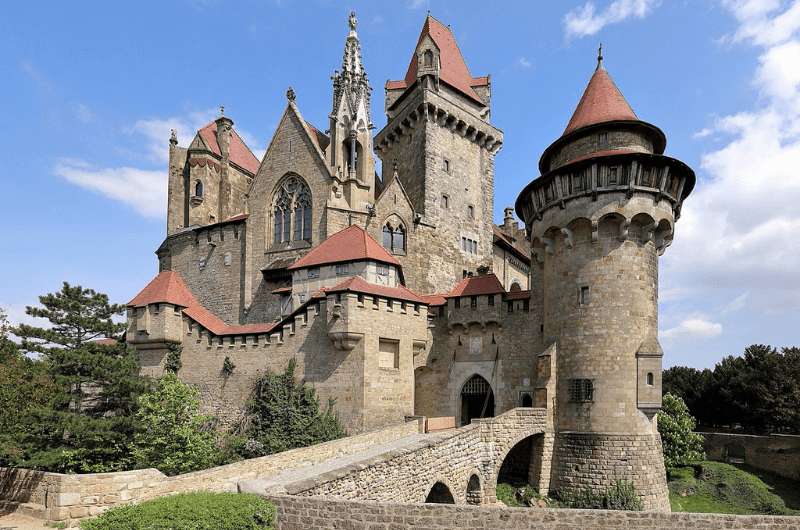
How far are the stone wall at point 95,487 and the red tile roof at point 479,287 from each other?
47.5 ft

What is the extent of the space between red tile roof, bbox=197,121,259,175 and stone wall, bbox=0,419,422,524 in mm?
27428

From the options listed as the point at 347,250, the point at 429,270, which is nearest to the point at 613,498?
the point at 347,250

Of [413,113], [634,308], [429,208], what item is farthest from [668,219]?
[413,113]

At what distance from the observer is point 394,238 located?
31.8 m

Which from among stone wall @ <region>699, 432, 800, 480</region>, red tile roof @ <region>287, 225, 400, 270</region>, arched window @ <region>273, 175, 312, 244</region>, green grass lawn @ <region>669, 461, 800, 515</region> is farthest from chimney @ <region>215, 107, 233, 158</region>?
stone wall @ <region>699, 432, 800, 480</region>

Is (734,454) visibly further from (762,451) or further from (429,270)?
(429,270)

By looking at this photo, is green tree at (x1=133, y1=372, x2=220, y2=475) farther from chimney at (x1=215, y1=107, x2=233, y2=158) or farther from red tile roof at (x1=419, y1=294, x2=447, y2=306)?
chimney at (x1=215, y1=107, x2=233, y2=158)

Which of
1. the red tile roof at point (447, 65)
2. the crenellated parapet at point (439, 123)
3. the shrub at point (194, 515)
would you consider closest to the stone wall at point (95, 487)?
the shrub at point (194, 515)

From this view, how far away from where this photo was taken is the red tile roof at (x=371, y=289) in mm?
23516

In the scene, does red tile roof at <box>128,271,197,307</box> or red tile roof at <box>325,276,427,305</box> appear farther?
red tile roof at <box>128,271,197,307</box>

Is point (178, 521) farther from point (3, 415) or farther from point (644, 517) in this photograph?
point (3, 415)

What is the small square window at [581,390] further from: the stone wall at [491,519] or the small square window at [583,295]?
the stone wall at [491,519]

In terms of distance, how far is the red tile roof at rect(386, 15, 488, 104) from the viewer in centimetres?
3773

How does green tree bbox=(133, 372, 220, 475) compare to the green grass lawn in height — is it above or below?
above
